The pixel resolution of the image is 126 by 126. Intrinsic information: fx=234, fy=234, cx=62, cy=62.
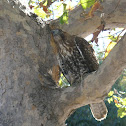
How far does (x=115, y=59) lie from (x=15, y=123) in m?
0.72

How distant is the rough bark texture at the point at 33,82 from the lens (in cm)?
145

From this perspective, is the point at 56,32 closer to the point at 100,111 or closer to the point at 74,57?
the point at 74,57

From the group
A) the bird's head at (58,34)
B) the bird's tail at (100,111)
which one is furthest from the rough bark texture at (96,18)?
the bird's tail at (100,111)

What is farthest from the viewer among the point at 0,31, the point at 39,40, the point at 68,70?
the point at 68,70

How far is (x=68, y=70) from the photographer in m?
2.37

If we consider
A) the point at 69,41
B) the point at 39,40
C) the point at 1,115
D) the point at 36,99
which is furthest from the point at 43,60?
the point at 69,41

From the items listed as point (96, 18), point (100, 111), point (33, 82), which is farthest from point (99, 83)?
point (96, 18)

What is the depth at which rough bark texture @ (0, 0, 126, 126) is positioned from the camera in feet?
4.76

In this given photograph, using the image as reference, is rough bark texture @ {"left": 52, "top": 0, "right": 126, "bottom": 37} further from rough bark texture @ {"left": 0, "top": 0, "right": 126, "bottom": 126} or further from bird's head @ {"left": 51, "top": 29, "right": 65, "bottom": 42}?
rough bark texture @ {"left": 0, "top": 0, "right": 126, "bottom": 126}

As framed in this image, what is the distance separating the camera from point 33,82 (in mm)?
1583

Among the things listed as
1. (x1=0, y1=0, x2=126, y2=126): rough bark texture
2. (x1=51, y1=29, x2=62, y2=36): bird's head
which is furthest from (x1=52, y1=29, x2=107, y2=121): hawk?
(x1=0, y1=0, x2=126, y2=126): rough bark texture

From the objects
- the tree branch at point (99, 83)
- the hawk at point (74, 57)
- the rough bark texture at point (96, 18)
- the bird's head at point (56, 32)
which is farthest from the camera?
the hawk at point (74, 57)

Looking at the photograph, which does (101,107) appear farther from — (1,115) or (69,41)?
(1,115)

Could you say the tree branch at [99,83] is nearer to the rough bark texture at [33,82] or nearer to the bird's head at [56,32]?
the rough bark texture at [33,82]
